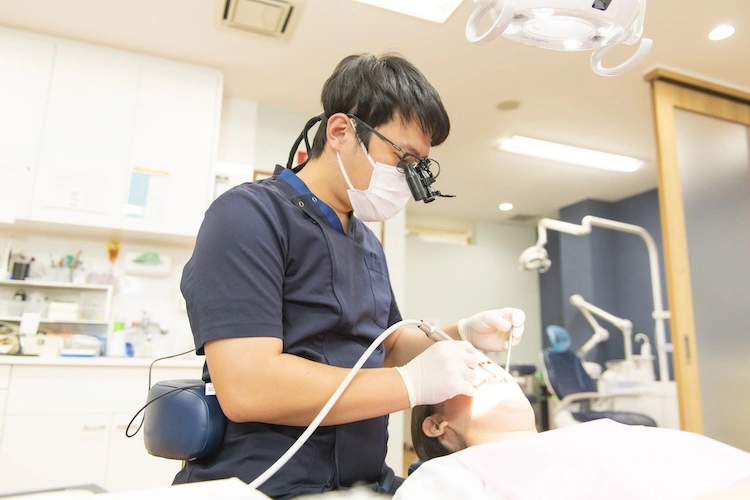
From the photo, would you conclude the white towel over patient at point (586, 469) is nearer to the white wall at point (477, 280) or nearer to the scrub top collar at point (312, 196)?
the scrub top collar at point (312, 196)

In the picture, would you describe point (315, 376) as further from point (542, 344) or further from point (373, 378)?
point (542, 344)

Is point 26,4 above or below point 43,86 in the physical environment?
above

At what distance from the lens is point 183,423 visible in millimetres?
882

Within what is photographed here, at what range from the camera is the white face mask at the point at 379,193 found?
1155 millimetres

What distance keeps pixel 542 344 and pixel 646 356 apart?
2232 mm

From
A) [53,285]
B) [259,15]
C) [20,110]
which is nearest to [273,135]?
[259,15]

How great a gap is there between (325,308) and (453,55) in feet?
7.31

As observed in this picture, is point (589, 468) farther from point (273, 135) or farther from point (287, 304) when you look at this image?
point (273, 135)

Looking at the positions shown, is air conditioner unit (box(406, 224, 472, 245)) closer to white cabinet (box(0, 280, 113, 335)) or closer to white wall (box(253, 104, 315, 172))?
white wall (box(253, 104, 315, 172))

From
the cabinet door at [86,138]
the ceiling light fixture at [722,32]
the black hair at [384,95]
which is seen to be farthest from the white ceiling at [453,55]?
the black hair at [384,95]

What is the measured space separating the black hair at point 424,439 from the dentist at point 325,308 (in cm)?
15

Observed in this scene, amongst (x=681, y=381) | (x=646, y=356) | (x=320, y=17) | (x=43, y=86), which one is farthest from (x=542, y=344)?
(x=43, y=86)

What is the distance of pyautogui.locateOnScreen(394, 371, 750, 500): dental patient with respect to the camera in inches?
29.9

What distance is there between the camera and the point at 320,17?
8.38 ft
